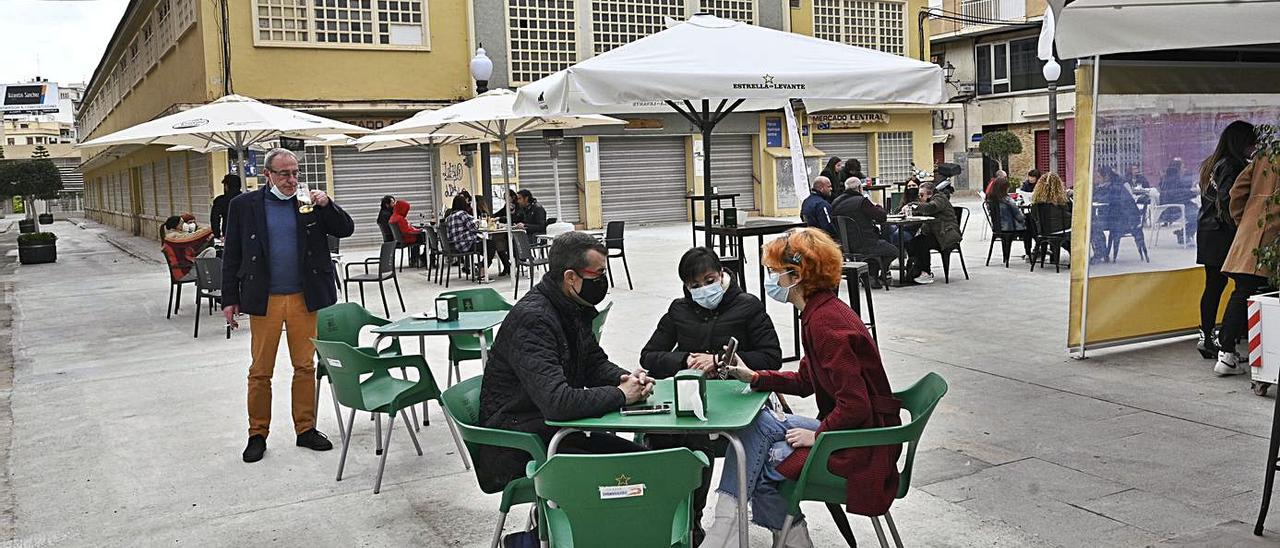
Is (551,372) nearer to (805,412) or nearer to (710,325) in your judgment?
(710,325)

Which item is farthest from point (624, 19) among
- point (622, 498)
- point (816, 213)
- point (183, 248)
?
point (622, 498)

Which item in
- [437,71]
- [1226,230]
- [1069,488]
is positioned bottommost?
[1069,488]

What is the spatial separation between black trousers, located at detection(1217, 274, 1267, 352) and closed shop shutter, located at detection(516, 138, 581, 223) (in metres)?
19.9

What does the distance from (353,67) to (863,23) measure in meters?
14.7

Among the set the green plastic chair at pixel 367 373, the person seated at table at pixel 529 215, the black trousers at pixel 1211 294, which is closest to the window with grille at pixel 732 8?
the person seated at table at pixel 529 215

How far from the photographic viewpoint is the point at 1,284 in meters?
18.7

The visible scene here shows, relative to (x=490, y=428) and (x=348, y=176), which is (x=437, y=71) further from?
(x=490, y=428)

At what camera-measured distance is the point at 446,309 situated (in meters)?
6.27

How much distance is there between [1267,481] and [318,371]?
15.5 feet

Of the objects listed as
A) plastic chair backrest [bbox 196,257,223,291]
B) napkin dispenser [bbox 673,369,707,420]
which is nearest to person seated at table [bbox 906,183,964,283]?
plastic chair backrest [bbox 196,257,223,291]

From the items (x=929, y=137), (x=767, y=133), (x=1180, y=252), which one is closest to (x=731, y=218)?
(x=1180, y=252)

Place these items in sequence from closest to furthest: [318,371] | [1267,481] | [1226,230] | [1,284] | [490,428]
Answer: [490,428]
[1267,481]
[318,371]
[1226,230]
[1,284]

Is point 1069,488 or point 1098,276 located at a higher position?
point 1098,276

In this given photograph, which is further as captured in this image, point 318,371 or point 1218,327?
point 1218,327
